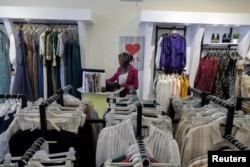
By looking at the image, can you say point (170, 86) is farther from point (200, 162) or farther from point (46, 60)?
point (200, 162)

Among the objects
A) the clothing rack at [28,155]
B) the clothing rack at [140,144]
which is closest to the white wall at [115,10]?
the clothing rack at [140,144]

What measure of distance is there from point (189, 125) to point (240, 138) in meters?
0.29

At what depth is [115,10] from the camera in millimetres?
3658

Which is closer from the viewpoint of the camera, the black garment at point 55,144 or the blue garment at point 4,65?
the black garment at point 55,144

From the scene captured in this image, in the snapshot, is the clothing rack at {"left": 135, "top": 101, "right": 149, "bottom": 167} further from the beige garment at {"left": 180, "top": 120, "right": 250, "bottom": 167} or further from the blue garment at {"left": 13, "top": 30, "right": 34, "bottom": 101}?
the blue garment at {"left": 13, "top": 30, "right": 34, "bottom": 101}

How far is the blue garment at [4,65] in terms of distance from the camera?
10.8 feet

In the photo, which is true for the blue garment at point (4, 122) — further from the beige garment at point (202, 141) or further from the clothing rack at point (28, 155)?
the beige garment at point (202, 141)

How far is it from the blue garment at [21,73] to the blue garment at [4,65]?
0.30m

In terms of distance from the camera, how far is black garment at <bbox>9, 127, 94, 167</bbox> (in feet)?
3.64

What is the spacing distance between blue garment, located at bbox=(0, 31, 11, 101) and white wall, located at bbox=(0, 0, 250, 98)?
0.71 metres

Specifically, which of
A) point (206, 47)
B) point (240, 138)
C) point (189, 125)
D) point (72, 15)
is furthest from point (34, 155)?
point (206, 47)

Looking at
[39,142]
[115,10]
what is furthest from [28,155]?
[115,10]

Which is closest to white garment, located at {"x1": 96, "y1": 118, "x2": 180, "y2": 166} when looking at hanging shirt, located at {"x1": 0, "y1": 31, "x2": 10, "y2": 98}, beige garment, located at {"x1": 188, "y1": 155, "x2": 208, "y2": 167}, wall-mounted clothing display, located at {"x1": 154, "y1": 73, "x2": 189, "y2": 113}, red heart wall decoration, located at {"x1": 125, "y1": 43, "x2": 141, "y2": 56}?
beige garment, located at {"x1": 188, "y1": 155, "x2": 208, "y2": 167}

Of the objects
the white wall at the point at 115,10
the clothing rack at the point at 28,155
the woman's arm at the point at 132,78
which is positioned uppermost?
the white wall at the point at 115,10
